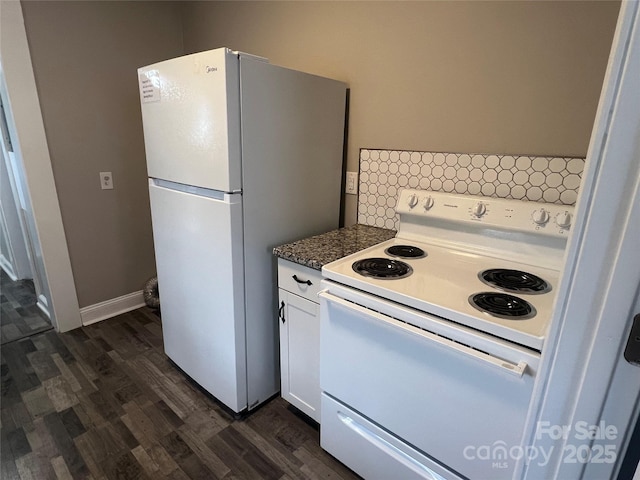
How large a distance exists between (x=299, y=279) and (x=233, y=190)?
1.55 feet

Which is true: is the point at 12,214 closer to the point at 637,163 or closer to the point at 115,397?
the point at 115,397

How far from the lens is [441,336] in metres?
1.01

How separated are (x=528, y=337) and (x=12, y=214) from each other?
12.9 feet

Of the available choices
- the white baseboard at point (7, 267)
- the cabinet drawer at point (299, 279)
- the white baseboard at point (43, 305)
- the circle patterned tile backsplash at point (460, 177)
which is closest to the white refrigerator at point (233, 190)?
the cabinet drawer at point (299, 279)

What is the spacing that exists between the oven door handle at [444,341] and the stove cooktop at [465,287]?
6cm

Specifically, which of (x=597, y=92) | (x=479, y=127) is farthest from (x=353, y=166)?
(x=597, y=92)

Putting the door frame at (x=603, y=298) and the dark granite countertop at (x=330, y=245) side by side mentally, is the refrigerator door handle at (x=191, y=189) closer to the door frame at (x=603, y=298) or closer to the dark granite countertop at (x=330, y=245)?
the dark granite countertop at (x=330, y=245)

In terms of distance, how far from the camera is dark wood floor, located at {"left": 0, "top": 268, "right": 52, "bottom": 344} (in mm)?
2490

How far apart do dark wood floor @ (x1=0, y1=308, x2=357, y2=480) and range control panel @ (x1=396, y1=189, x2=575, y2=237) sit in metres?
1.19

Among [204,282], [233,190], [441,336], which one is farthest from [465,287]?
[204,282]

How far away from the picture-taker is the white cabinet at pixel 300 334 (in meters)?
1.52

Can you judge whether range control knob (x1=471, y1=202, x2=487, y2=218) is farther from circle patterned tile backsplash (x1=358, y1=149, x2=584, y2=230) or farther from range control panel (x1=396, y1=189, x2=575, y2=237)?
circle patterned tile backsplash (x1=358, y1=149, x2=584, y2=230)

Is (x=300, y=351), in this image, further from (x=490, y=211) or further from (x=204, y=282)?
(x=490, y=211)

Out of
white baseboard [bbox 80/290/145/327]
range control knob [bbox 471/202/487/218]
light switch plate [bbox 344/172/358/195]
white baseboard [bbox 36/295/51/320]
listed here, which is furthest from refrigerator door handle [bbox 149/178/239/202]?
white baseboard [bbox 36/295/51/320]
